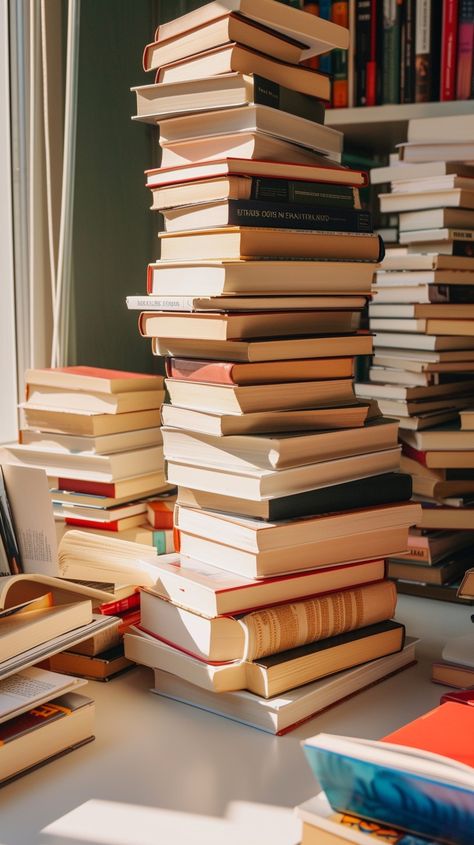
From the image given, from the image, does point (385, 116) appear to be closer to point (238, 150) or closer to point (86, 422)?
point (238, 150)

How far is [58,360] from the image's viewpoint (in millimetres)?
1438

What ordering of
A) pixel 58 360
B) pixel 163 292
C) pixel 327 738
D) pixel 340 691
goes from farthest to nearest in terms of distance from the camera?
pixel 58 360 < pixel 163 292 < pixel 340 691 < pixel 327 738

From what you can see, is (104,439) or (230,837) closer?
(230,837)

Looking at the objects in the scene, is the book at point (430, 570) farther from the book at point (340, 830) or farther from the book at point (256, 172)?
the book at point (340, 830)

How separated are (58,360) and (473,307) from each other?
25.1 inches

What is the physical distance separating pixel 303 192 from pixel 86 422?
44cm

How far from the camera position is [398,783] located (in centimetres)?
60

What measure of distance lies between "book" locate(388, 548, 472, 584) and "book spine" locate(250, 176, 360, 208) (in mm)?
559

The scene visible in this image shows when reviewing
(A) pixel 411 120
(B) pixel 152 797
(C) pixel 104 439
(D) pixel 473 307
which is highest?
(A) pixel 411 120

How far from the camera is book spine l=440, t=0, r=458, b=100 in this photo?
1588 mm

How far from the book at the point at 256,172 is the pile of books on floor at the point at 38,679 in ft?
1.56

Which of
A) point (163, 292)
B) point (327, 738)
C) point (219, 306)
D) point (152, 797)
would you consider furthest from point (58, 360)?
point (327, 738)

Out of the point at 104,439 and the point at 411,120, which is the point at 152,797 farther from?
the point at 411,120

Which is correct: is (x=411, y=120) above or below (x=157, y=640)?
above
